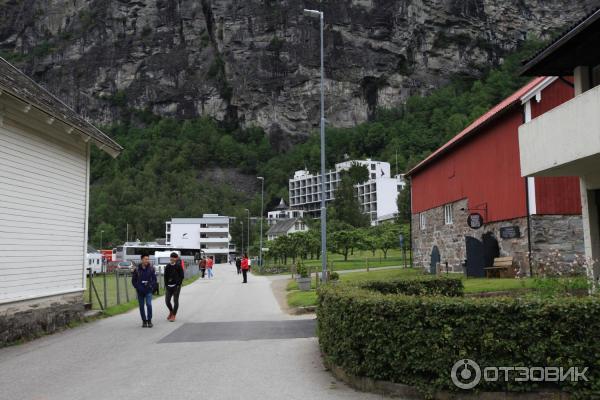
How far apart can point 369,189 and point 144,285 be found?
398ft

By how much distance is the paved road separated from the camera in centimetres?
716

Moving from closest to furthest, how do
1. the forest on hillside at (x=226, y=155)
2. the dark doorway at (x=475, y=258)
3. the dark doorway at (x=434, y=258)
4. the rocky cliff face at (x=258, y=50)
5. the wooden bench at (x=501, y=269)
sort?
1. the wooden bench at (x=501, y=269)
2. the dark doorway at (x=475, y=258)
3. the dark doorway at (x=434, y=258)
4. the forest on hillside at (x=226, y=155)
5. the rocky cliff face at (x=258, y=50)

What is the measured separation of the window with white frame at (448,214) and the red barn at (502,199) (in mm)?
50

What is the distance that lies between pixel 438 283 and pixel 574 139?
3.98 m

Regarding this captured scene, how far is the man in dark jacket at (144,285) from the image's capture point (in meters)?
13.9

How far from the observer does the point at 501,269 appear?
20.5 meters

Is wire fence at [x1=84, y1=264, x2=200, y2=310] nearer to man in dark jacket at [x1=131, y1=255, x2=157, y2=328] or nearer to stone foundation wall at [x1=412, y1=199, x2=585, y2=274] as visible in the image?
man in dark jacket at [x1=131, y1=255, x2=157, y2=328]

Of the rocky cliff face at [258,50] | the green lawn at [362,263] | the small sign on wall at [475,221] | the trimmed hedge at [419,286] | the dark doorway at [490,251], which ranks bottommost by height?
the green lawn at [362,263]

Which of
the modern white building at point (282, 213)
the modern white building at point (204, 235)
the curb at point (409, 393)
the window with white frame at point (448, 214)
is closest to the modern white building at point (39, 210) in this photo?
the curb at point (409, 393)

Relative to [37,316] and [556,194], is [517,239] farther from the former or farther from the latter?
[37,316]

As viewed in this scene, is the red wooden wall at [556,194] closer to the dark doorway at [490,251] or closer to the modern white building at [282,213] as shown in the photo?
the dark doorway at [490,251]

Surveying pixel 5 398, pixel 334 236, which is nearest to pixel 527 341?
pixel 5 398

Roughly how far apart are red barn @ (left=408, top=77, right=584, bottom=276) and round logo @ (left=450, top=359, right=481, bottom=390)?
44.4ft

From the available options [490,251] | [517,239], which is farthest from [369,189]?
[517,239]
